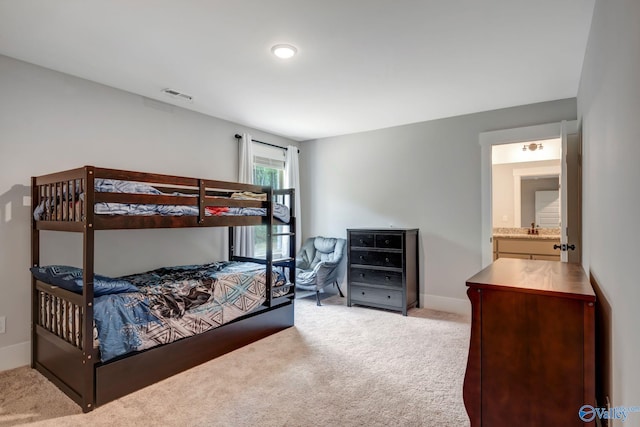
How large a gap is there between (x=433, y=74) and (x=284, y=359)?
8.78ft

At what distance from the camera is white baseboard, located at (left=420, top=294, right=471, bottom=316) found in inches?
159

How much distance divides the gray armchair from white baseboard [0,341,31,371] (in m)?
2.68

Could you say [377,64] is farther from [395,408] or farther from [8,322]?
[8,322]

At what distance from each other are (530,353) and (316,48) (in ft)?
7.36

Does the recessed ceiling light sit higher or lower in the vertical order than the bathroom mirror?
higher

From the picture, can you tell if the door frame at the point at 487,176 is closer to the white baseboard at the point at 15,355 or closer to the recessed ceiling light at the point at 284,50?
the recessed ceiling light at the point at 284,50

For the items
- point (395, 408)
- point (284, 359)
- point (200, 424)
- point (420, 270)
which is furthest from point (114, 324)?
point (420, 270)

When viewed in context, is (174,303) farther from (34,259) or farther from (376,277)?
(376,277)

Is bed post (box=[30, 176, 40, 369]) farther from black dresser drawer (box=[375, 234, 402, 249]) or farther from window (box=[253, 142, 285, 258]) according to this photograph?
black dresser drawer (box=[375, 234, 402, 249])

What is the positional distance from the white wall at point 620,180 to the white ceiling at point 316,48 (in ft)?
2.06

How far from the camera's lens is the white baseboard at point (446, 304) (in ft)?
13.3

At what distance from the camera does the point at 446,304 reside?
13.7 ft

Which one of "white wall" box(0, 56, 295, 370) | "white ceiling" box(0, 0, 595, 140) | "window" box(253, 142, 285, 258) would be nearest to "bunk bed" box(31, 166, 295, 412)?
"white wall" box(0, 56, 295, 370)

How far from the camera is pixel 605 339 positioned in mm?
1579
